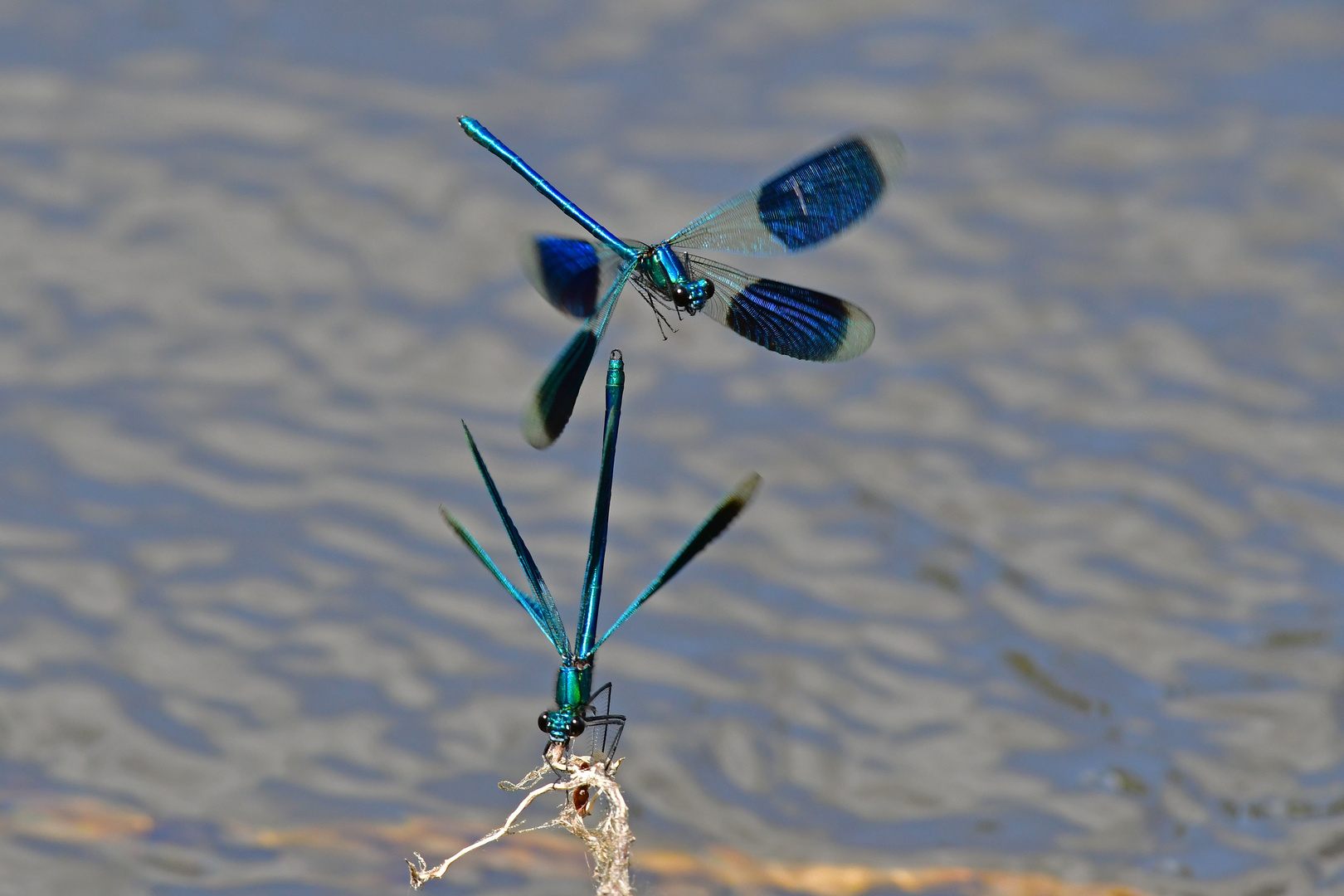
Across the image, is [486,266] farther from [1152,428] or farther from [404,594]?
[1152,428]

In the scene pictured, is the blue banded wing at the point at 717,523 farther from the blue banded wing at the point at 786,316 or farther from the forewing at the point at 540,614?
the blue banded wing at the point at 786,316

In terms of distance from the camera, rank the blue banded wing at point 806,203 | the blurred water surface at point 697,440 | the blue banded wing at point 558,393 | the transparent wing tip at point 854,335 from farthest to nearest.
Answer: the blurred water surface at point 697,440 < the blue banded wing at point 806,203 < the transparent wing tip at point 854,335 < the blue banded wing at point 558,393

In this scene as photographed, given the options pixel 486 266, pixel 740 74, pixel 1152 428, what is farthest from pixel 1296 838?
pixel 740 74

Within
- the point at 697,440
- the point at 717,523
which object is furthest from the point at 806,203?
the point at 697,440

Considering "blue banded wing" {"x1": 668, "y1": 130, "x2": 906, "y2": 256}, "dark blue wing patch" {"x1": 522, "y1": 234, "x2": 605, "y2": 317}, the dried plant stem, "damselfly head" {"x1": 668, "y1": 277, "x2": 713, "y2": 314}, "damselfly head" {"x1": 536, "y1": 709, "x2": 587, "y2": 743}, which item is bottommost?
the dried plant stem

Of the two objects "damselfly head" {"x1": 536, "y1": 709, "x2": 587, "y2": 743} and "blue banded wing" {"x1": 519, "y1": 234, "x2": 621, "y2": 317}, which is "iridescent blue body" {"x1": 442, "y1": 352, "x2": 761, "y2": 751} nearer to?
"damselfly head" {"x1": 536, "y1": 709, "x2": 587, "y2": 743}

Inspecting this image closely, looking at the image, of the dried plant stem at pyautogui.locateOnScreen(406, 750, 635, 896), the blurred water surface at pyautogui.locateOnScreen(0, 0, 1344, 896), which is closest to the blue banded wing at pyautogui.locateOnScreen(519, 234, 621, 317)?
the dried plant stem at pyautogui.locateOnScreen(406, 750, 635, 896)

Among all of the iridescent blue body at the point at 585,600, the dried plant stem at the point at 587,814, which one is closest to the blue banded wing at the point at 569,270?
the iridescent blue body at the point at 585,600

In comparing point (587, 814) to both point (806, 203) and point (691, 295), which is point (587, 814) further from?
point (806, 203)
